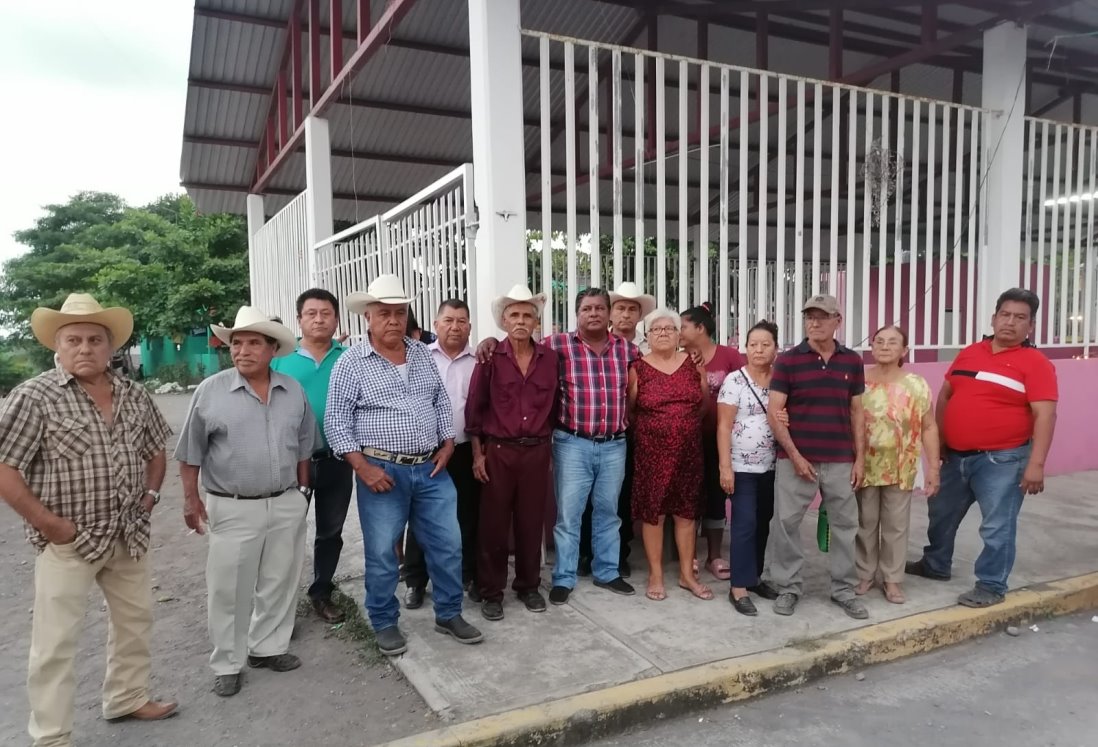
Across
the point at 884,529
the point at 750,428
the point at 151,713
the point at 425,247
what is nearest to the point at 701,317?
the point at 750,428

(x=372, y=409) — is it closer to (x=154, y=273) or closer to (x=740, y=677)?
(x=740, y=677)

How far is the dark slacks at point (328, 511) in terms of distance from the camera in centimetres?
371

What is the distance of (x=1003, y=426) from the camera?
3879mm

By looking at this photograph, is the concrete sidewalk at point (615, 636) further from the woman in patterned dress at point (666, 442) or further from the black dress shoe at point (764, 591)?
the woman in patterned dress at point (666, 442)

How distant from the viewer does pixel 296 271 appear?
9.16 m

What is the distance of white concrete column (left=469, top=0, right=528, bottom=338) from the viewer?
14.9 feet

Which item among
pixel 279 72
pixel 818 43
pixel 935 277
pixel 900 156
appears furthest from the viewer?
pixel 279 72

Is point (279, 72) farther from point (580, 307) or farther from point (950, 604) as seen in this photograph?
point (950, 604)

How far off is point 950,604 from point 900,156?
3890 millimetres

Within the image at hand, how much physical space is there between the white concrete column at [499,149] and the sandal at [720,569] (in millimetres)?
2038

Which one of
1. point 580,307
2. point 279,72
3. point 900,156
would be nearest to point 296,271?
point 279,72

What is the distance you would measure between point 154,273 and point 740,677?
24287 mm

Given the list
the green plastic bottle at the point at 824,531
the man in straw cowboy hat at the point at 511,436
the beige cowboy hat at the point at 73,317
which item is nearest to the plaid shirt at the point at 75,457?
the beige cowboy hat at the point at 73,317

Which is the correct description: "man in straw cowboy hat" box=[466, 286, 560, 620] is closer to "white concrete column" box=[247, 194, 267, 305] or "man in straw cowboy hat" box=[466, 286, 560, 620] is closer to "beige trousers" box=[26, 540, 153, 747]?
"beige trousers" box=[26, 540, 153, 747]
